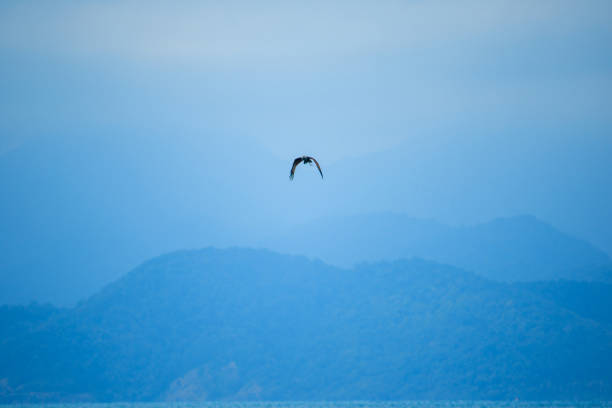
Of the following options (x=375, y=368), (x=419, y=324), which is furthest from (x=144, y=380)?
(x=419, y=324)

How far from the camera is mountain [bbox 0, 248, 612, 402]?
118125 mm

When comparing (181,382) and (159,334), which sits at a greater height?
(159,334)

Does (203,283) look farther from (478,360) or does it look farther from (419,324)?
(478,360)

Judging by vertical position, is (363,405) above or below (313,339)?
below

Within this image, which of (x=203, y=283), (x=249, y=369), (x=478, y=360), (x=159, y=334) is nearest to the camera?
(x=478, y=360)

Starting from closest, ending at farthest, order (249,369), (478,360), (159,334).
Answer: (478,360) → (249,369) → (159,334)

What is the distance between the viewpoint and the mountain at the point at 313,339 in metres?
118

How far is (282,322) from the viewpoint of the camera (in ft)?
483

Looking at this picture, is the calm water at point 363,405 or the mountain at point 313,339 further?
the mountain at point 313,339

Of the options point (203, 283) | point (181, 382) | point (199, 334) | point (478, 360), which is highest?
point (203, 283)

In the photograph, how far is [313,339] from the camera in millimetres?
138750

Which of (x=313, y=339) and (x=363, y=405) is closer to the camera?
(x=363, y=405)

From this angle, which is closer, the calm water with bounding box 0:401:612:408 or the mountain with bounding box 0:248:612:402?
the calm water with bounding box 0:401:612:408

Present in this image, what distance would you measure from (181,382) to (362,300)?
4216 centimetres
